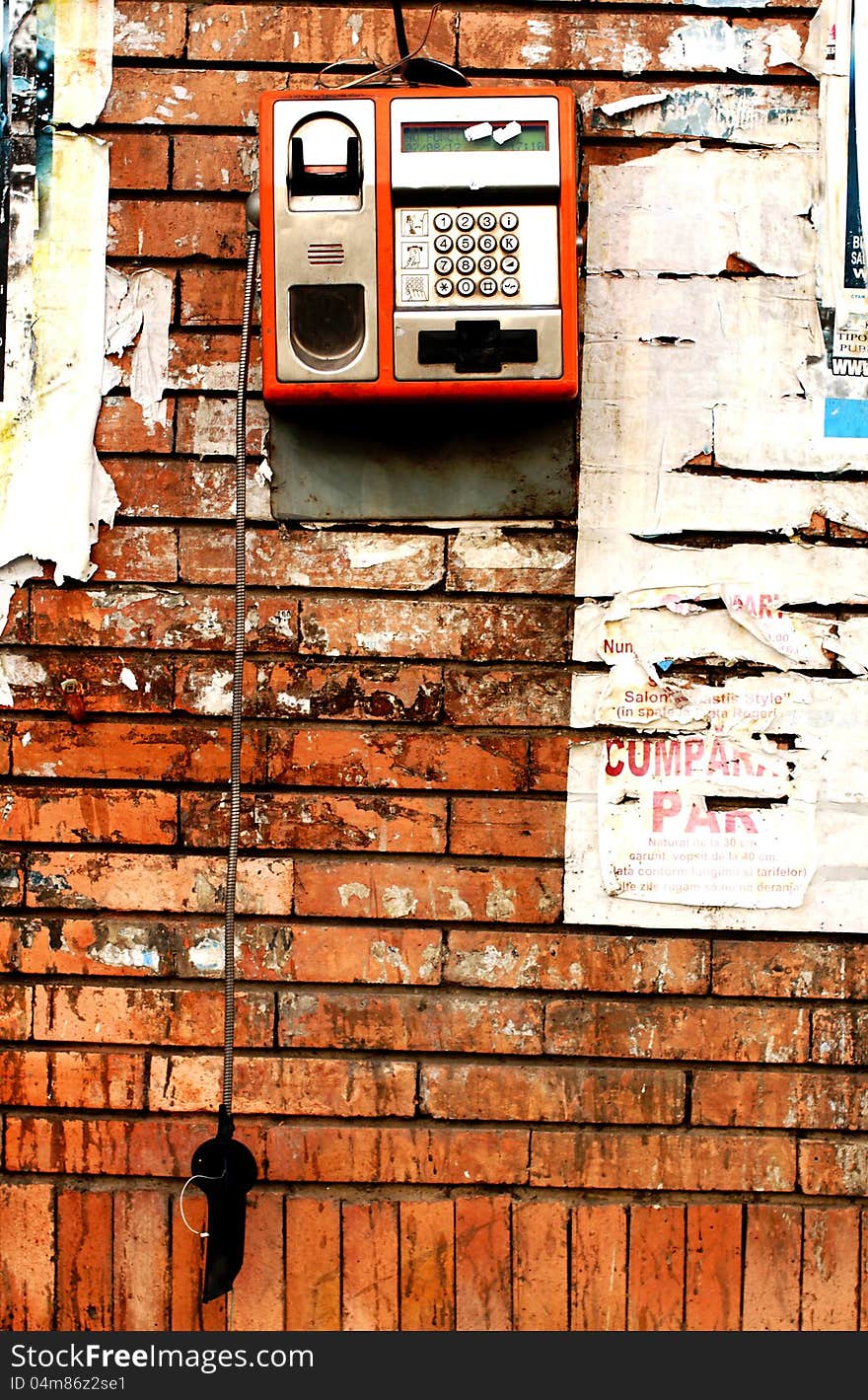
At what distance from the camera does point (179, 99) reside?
2.43 meters

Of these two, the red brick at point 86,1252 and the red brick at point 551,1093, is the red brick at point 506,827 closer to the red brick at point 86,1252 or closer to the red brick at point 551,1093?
the red brick at point 551,1093

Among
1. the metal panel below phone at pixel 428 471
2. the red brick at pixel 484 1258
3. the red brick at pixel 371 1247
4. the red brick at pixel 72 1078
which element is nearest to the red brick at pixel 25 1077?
the red brick at pixel 72 1078

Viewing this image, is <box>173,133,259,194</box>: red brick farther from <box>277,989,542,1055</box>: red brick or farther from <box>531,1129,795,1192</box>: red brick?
<box>531,1129,795,1192</box>: red brick

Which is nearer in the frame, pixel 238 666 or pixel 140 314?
pixel 238 666

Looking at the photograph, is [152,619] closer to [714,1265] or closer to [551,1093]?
[551,1093]

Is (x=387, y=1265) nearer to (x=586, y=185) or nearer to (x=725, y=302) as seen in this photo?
(x=725, y=302)

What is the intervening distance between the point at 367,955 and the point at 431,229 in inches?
58.3

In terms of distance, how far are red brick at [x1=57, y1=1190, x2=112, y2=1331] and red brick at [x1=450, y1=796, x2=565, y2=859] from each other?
109 cm

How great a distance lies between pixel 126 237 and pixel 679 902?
73.9 inches

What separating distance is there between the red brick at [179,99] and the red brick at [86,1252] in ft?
7.64

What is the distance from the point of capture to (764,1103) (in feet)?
7.91

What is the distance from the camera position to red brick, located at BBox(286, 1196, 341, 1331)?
2.41m

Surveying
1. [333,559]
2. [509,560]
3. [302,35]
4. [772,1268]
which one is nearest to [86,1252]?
[772,1268]

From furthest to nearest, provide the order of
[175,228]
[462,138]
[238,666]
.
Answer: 1. [175,228]
2. [238,666]
3. [462,138]
